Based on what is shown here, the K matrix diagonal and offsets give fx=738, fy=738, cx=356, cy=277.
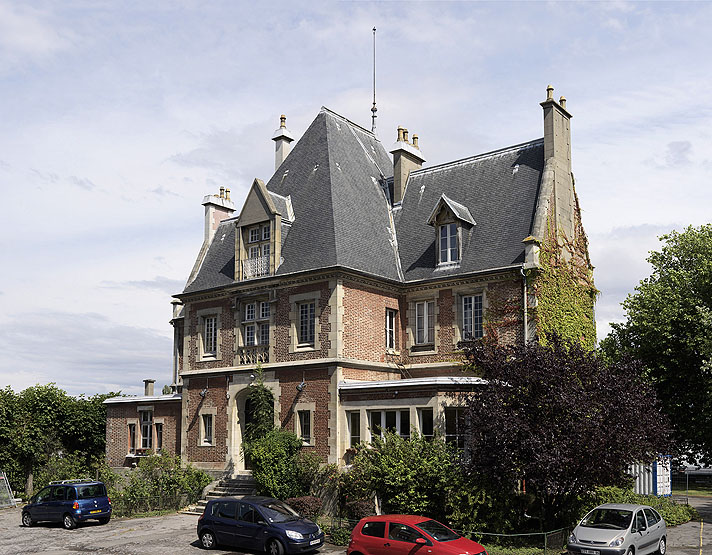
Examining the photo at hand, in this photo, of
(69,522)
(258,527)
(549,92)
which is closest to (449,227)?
(549,92)

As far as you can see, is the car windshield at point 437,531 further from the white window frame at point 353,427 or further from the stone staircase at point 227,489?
the stone staircase at point 227,489

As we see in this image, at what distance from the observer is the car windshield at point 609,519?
20.0 meters

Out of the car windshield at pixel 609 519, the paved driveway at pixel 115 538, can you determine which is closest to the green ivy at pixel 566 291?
the car windshield at pixel 609 519

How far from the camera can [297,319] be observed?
30.0 meters

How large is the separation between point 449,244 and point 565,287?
195 inches

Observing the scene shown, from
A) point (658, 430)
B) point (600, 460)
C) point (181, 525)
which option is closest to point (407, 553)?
point (600, 460)

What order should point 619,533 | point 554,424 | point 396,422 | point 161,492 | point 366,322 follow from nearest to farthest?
point 619,533
point 554,424
point 396,422
point 366,322
point 161,492

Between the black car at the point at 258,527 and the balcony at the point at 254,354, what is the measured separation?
861 centimetres

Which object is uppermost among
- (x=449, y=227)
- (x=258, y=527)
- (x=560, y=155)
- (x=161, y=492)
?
(x=560, y=155)

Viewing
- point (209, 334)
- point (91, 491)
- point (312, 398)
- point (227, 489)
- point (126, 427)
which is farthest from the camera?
point (126, 427)

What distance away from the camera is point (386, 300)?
101ft

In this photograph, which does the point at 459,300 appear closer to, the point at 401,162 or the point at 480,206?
the point at 480,206

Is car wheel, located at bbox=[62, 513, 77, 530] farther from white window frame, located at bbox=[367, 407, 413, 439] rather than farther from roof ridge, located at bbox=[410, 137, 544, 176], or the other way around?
roof ridge, located at bbox=[410, 137, 544, 176]

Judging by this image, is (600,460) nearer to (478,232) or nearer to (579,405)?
(579,405)
